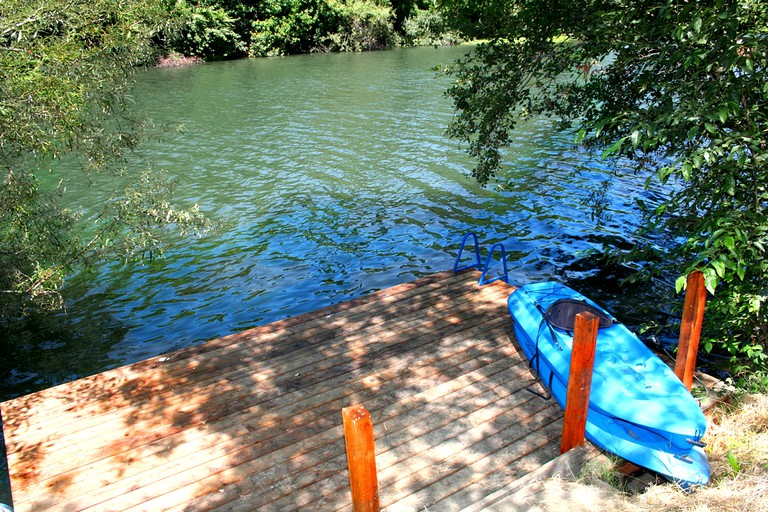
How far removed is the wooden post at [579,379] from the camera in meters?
4.88

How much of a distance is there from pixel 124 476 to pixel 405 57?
36.0m

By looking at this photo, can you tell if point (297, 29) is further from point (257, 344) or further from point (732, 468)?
point (732, 468)

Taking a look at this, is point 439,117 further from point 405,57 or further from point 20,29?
point 405,57

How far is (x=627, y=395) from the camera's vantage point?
5430mm

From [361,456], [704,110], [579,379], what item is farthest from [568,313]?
[361,456]

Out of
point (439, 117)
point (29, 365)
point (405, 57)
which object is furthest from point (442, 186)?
point (405, 57)

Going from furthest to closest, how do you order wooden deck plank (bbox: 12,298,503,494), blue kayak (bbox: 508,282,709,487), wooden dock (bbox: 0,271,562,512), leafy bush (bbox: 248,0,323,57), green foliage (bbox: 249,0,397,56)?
green foliage (bbox: 249,0,397,56) < leafy bush (bbox: 248,0,323,57) < wooden deck plank (bbox: 12,298,503,494) < wooden dock (bbox: 0,271,562,512) < blue kayak (bbox: 508,282,709,487)

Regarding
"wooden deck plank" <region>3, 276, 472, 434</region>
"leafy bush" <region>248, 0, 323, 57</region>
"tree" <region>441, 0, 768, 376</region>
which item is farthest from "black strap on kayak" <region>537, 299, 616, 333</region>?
"leafy bush" <region>248, 0, 323, 57</region>

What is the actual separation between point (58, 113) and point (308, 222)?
7.02m

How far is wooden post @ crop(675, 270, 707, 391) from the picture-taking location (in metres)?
5.62

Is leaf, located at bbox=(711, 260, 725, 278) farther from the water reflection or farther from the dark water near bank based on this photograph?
the water reflection

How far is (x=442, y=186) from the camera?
50.0 feet

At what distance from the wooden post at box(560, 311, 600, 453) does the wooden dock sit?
30 centimetres

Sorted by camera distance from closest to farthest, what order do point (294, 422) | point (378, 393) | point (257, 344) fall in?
point (294, 422) → point (378, 393) → point (257, 344)
